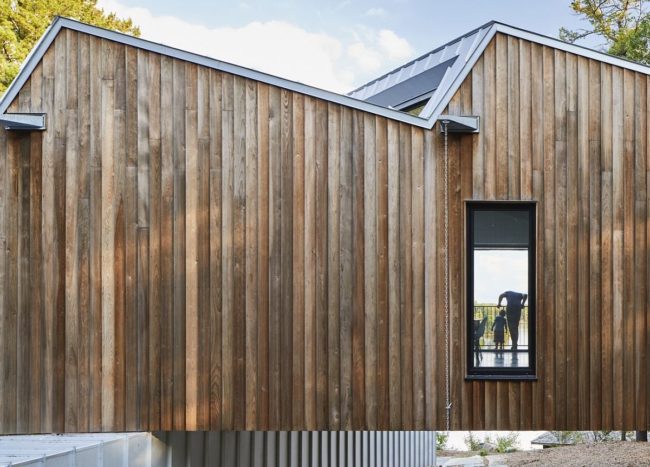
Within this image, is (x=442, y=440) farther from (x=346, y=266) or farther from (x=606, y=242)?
(x=346, y=266)

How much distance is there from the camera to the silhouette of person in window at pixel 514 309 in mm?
6531

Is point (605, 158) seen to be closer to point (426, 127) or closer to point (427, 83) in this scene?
point (426, 127)

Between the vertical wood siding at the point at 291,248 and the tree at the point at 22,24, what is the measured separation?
42.2 feet

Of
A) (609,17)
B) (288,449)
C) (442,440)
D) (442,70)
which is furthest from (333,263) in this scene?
(442,440)

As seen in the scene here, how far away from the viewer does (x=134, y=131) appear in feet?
21.7

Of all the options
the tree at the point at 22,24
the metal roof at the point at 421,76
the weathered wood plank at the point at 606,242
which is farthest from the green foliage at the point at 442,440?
the weathered wood plank at the point at 606,242

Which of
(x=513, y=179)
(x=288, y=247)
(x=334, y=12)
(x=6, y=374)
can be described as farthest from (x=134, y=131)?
Result: (x=334, y=12)

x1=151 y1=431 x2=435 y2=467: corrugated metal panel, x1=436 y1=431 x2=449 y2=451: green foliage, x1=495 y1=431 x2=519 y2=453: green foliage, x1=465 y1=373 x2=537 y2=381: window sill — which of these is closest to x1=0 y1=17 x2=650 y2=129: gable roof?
x1=465 y1=373 x2=537 y2=381: window sill

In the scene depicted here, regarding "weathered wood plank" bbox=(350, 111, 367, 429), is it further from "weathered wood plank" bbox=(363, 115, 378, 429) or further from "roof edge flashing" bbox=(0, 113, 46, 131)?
"roof edge flashing" bbox=(0, 113, 46, 131)

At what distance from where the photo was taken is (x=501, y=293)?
6562 mm

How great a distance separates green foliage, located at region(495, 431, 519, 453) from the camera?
23156 mm

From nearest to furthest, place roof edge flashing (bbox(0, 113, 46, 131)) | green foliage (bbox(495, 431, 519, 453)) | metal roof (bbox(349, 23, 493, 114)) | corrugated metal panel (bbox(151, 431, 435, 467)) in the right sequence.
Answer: roof edge flashing (bbox(0, 113, 46, 131)) → metal roof (bbox(349, 23, 493, 114)) → corrugated metal panel (bbox(151, 431, 435, 467)) → green foliage (bbox(495, 431, 519, 453))

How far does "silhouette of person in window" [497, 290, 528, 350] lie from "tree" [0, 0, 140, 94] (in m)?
15.2

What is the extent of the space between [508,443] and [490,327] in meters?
18.3
